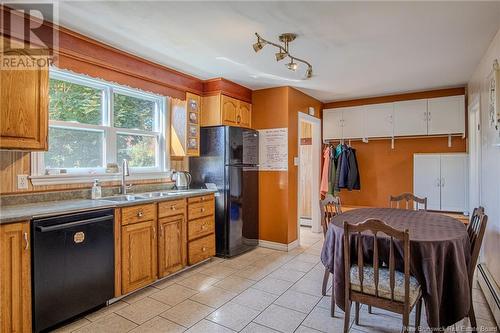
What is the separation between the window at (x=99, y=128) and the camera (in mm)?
2688

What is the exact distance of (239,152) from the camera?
3.96 m

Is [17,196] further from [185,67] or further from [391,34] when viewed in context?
[391,34]

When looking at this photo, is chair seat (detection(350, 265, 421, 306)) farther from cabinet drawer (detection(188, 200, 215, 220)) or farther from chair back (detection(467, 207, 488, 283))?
cabinet drawer (detection(188, 200, 215, 220))

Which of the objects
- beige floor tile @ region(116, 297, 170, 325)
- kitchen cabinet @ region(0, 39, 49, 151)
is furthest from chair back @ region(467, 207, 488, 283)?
kitchen cabinet @ region(0, 39, 49, 151)

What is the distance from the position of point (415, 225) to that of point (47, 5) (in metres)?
3.29

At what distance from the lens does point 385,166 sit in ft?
16.3

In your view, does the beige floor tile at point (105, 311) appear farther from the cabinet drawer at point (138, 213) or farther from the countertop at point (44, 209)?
the countertop at point (44, 209)

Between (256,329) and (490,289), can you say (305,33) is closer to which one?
(256,329)

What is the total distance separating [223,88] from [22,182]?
8.02 ft

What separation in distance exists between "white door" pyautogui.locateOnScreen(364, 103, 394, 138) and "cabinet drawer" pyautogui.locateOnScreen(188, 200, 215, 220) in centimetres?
297

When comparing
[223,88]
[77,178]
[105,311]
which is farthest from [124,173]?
[223,88]

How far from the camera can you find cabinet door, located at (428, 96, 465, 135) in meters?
4.19
